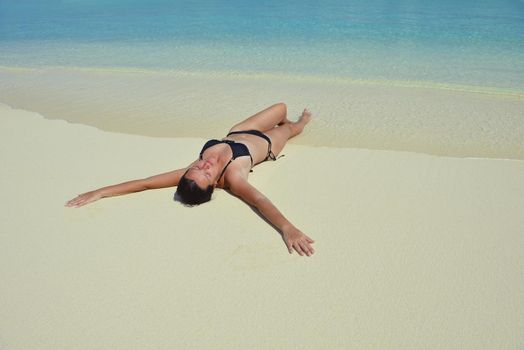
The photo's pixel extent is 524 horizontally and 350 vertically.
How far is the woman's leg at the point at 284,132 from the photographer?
5088mm

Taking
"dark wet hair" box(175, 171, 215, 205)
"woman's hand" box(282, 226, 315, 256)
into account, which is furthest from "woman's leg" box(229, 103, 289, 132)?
"woman's hand" box(282, 226, 315, 256)

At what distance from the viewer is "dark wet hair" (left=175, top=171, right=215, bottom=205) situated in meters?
3.90

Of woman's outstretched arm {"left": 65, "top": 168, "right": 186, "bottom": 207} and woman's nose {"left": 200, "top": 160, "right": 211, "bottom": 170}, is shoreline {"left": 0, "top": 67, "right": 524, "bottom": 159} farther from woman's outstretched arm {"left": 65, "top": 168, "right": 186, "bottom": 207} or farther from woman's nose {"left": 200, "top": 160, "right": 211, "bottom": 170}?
woman's nose {"left": 200, "top": 160, "right": 211, "bottom": 170}

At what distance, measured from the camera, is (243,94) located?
7.63 meters

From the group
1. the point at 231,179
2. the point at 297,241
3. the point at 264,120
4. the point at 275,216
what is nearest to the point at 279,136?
the point at 264,120

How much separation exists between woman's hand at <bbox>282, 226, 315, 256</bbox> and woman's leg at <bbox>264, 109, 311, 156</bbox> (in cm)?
169

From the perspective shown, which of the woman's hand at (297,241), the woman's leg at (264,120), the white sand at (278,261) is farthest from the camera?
the woman's leg at (264,120)

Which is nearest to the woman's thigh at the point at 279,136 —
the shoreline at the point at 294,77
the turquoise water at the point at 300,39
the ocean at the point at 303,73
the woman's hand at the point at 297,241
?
the ocean at the point at 303,73

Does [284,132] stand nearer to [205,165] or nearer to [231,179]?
[231,179]

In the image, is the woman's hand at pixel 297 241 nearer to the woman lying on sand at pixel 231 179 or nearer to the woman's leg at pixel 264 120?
the woman lying on sand at pixel 231 179

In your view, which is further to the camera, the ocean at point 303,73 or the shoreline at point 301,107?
the ocean at point 303,73

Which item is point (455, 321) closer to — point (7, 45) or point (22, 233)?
point (22, 233)

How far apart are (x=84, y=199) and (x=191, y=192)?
105 centimetres

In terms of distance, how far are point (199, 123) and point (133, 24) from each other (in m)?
11.2
